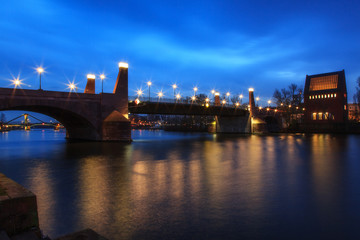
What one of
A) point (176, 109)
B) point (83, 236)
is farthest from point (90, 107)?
point (83, 236)

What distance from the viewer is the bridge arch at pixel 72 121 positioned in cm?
4426

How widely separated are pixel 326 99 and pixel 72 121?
87.7 meters

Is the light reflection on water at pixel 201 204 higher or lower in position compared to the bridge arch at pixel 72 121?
lower

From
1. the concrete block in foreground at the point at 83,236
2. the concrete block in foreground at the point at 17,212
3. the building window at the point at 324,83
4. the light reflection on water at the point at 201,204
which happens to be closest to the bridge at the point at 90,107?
the light reflection on water at the point at 201,204

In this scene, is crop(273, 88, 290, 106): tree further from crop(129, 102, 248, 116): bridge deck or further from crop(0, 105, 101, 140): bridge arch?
crop(0, 105, 101, 140): bridge arch

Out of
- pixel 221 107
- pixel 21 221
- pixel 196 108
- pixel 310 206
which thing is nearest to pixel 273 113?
pixel 221 107

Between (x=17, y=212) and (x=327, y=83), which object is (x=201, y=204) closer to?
(x=17, y=212)

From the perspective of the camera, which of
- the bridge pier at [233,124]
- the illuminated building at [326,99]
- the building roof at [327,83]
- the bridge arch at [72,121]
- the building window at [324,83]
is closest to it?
the bridge arch at [72,121]

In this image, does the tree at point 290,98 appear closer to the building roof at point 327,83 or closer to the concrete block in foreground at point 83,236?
the building roof at point 327,83

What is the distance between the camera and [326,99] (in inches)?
3730

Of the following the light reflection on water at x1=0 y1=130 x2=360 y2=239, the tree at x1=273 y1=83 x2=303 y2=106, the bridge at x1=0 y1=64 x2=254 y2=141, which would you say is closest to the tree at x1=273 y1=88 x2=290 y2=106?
the tree at x1=273 y1=83 x2=303 y2=106

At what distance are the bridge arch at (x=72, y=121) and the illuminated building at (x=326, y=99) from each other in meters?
77.2

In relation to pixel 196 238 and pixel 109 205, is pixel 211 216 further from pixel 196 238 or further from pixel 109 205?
pixel 109 205

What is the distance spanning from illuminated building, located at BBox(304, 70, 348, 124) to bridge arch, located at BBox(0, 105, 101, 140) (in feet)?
253
